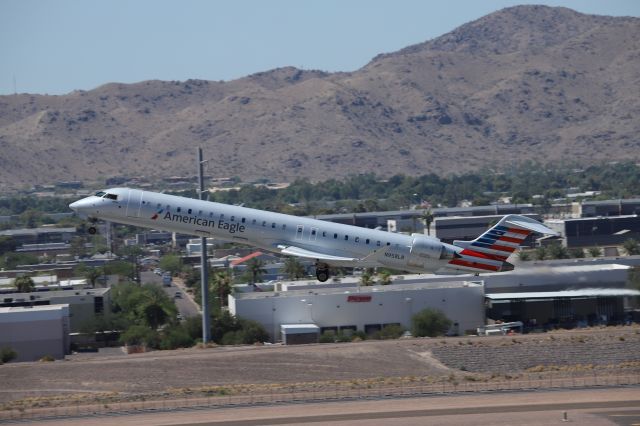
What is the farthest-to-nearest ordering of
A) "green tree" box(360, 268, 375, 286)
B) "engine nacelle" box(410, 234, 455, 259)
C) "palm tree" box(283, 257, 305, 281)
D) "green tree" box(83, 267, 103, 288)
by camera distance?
1. "green tree" box(83, 267, 103, 288)
2. "palm tree" box(283, 257, 305, 281)
3. "green tree" box(360, 268, 375, 286)
4. "engine nacelle" box(410, 234, 455, 259)

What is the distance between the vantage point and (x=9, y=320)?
302ft

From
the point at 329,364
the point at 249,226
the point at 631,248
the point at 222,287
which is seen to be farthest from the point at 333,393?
the point at 631,248

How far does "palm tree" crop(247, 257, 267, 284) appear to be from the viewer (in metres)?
149

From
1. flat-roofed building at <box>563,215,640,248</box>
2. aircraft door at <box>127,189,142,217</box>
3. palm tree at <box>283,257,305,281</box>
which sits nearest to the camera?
aircraft door at <box>127,189,142,217</box>

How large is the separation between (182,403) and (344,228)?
558 inches

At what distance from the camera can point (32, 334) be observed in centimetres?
9212

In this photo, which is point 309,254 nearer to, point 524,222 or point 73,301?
point 524,222

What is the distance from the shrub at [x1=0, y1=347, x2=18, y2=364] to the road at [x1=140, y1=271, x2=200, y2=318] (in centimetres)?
3126

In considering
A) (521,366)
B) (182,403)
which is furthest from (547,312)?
(182,403)

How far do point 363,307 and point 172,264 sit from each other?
9082 cm

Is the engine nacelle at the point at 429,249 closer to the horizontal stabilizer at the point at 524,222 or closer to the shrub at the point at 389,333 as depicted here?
the horizontal stabilizer at the point at 524,222

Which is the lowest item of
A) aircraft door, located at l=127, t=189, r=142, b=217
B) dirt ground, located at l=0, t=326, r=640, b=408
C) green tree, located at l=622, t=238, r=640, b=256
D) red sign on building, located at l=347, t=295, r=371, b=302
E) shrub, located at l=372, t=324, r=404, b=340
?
dirt ground, located at l=0, t=326, r=640, b=408

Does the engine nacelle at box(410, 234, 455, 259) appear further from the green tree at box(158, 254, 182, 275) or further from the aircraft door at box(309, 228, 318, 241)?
the green tree at box(158, 254, 182, 275)

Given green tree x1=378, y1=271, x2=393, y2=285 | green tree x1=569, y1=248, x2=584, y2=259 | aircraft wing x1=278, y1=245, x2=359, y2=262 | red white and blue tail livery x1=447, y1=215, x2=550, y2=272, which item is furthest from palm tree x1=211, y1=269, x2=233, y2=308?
green tree x1=569, y1=248, x2=584, y2=259
